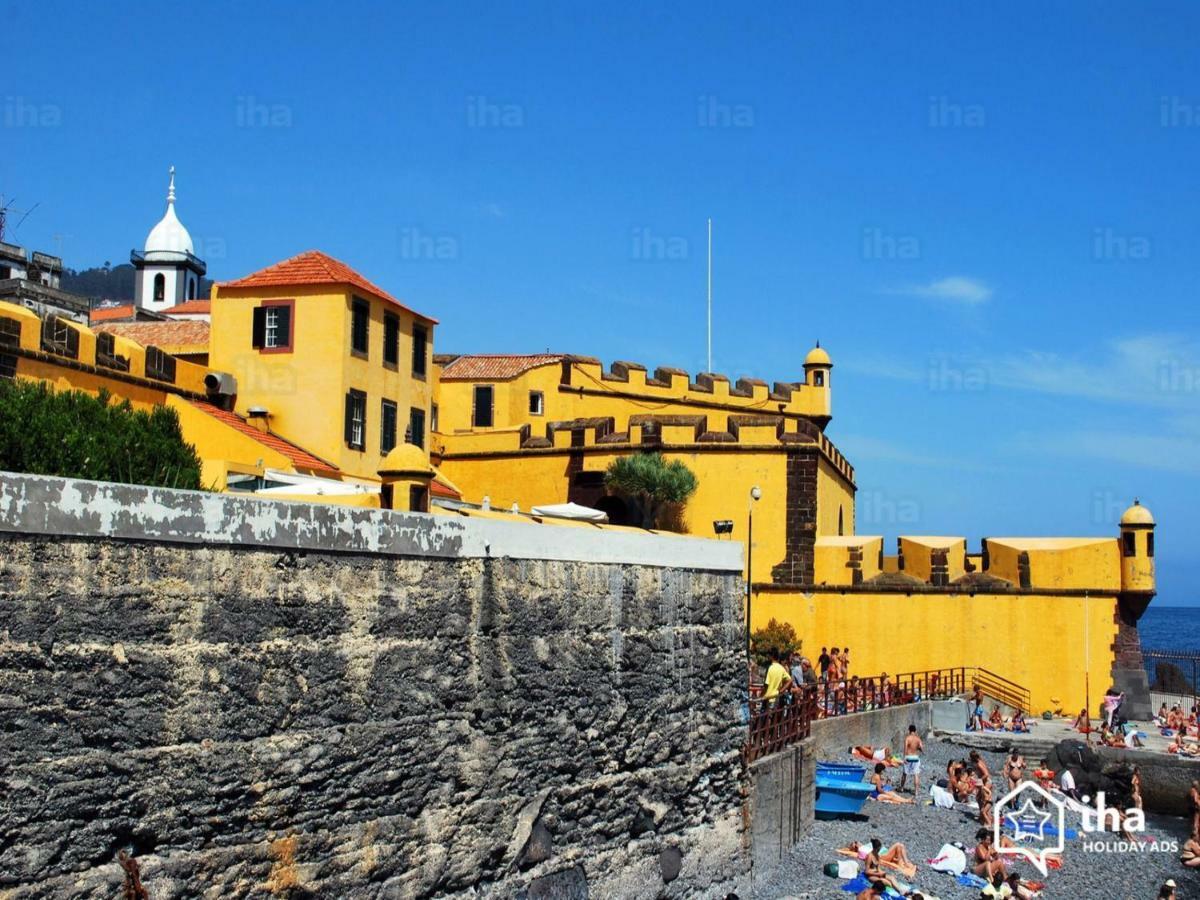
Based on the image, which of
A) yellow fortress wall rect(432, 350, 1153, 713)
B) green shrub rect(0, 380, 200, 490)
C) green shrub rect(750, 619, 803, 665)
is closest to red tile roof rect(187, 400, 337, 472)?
green shrub rect(0, 380, 200, 490)

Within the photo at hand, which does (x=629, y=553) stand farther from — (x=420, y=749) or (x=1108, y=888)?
(x=1108, y=888)

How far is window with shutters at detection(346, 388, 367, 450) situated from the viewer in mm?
25656

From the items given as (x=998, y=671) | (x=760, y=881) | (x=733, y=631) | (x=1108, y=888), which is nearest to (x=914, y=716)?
(x=998, y=671)

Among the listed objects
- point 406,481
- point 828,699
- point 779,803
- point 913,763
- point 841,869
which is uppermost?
point 406,481

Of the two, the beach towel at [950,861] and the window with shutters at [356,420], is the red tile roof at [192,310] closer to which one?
the window with shutters at [356,420]

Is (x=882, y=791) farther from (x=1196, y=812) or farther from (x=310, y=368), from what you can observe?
(x=310, y=368)

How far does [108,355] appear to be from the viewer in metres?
22.3

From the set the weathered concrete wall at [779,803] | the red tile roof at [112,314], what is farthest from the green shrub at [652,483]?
the red tile roof at [112,314]

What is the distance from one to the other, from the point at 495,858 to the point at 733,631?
13.4 ft

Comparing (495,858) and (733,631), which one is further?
(733,631)

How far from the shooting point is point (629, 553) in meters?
11.1

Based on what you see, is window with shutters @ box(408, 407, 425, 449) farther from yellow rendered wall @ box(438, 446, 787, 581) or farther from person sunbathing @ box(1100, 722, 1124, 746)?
person sunbathing @ box(1100, 722, 1124, 746)

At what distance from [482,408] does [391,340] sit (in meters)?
9.24

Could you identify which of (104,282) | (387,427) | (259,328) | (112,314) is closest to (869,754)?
(387,427)
